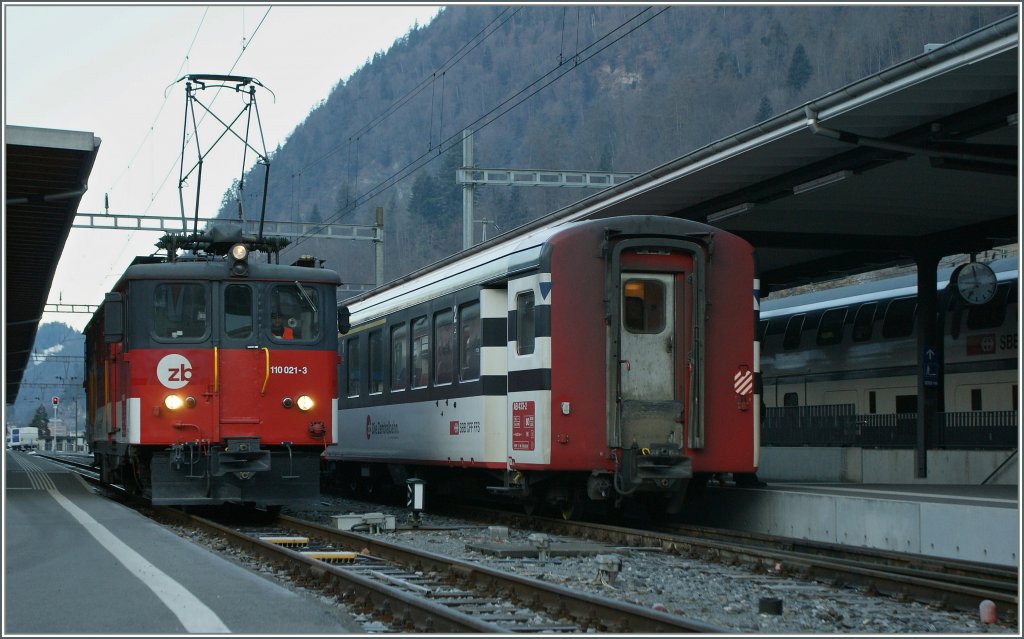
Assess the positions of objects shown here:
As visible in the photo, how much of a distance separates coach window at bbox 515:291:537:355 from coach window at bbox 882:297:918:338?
13781 millimetres

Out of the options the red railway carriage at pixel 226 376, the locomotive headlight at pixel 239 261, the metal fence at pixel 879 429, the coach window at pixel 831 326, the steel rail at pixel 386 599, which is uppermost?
the locomotive headlight at pixel 239 261

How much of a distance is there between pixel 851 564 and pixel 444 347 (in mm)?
7125

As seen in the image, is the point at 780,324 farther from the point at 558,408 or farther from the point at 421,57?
the point at 421,57

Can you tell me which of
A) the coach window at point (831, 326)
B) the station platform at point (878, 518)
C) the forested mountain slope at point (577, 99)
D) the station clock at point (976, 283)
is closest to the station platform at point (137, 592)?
the station platform at point (878, 518)

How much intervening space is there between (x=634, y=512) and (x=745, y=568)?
557 centimetres

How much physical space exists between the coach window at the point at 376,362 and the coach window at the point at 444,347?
2724 millimetres

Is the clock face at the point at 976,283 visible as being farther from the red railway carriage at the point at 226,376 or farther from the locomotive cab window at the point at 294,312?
the locomotive cab window at the point at 294,312

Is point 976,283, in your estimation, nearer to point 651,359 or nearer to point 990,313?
point 990,313

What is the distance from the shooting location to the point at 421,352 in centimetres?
1758

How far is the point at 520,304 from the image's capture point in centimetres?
1444

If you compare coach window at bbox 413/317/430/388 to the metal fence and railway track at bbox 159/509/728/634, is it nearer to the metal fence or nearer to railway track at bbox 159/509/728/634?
railway track at bbox 159/509/728/634

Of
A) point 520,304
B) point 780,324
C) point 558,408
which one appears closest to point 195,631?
point 558,408

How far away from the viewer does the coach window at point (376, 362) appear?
768 inches

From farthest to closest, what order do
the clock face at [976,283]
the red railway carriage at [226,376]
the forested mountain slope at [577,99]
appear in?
the forested mountain slope at [577,99]
the clock face at [976,283]
the red railway carriage at [226,376]
